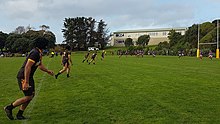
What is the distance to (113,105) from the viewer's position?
990 cm

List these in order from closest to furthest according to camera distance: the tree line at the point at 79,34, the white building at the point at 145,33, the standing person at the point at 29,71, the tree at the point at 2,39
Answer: the standing person at the point at 29,71 → the tree at the point at 2,39 → the tree line at the point at 79,34 → the white building at the point at 145,33

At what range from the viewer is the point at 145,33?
16288 cm

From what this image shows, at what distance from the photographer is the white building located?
15468 cm

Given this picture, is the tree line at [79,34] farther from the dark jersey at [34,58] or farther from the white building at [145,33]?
the dark jersey at [34,58]

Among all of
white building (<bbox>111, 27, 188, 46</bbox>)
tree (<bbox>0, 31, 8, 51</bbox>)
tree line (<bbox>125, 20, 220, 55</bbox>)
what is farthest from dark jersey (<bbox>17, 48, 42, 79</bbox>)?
white building (<bbox>111, 27, 188, 46</bbox>)

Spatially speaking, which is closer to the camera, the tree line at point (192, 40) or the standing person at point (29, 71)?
the standing person at point (29, 71)

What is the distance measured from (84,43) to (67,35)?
298 inches

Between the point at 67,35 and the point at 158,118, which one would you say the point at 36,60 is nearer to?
the point at 158,118

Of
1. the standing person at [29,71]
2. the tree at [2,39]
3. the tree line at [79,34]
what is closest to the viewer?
the standing person at [29,71]

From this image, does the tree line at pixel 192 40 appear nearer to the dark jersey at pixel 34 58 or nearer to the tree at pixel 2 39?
the tree at pixel 2 39

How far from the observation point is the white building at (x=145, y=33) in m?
155

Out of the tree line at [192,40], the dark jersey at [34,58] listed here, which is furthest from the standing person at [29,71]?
the tree line at [192,40]

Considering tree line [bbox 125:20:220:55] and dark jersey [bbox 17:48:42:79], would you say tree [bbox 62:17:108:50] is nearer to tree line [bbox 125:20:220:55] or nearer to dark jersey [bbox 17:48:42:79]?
tree line [bbox 125:20:220:55]

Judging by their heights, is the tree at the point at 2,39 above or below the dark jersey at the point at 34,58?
above
